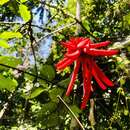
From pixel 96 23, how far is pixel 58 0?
Result: 0.87m

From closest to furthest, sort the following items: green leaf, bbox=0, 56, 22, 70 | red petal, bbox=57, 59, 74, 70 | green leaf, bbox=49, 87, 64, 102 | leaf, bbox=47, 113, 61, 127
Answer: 1. red petal, bbox=57, 59, 74, 70
2. green leaf, bbox=0, 56, 22, 70
3. green leaf, bbox=49, 87, 64, 102
4. leaf, bbox=47, 113, 61, 127

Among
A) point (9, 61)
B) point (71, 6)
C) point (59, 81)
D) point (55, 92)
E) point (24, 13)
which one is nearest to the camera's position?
point (9, 61)

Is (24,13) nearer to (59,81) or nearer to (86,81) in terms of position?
(59,81)

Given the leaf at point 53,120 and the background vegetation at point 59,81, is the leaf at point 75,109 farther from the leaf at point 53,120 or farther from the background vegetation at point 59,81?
the leaf at point 53,120

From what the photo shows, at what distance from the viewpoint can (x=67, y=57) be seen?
106cm

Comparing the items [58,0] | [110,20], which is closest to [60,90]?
[110,20]

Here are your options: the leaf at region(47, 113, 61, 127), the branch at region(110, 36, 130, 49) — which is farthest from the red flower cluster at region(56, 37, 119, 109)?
the leaf at region(47, 113, 61, 127)

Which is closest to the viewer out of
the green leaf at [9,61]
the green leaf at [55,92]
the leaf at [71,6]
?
the green leaf at [9,61]

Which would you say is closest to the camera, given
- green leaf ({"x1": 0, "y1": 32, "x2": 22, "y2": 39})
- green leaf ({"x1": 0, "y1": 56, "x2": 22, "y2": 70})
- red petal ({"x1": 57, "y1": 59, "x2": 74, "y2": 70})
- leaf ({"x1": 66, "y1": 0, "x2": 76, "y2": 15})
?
red petal ({"x1": 57, "y1": 59, "x2": 74, "y2": 70})

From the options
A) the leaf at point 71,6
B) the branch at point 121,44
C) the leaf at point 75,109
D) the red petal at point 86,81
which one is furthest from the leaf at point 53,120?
the leaf at point 71,6

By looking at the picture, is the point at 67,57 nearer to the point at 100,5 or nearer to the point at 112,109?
the point at 112,109

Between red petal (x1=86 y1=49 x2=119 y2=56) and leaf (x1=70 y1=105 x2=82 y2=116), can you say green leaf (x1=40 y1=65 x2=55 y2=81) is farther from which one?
red petal (x1=86 y1=49 x2=119 y2=56)

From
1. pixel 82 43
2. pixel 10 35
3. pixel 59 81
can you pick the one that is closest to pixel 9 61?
pixel 10 35

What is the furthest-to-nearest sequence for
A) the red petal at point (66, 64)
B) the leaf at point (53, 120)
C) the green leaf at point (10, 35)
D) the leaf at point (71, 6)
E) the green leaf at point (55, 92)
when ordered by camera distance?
the leaf at point (71, 6) < the leaf at point (53, 120) < the green leaf at point (55, 92) < the green leaf at point (10, 35) < the red petal at point (66, 64)
